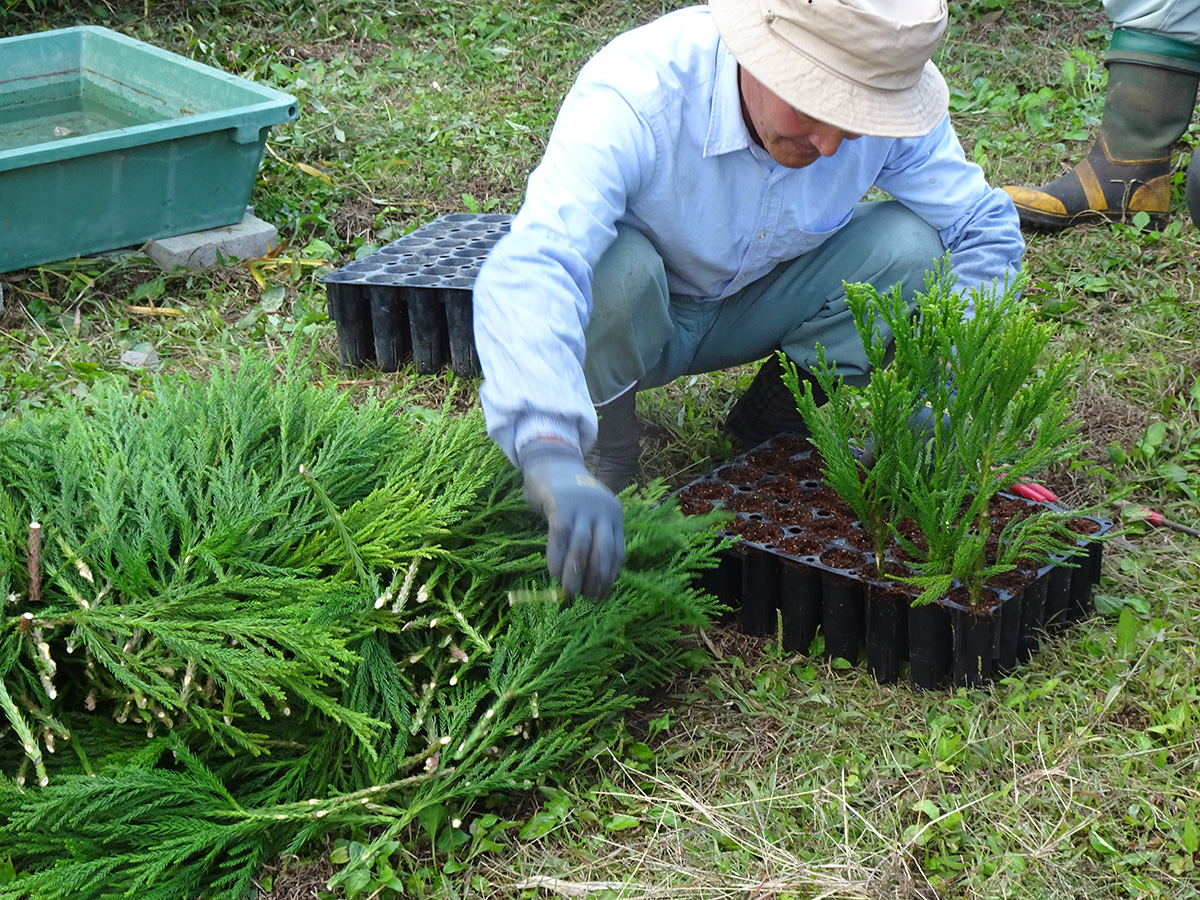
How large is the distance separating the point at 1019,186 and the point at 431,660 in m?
2.95

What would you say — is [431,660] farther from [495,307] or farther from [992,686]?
[992,686]

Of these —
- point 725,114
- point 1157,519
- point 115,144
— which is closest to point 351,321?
point 115,144

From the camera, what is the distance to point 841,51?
1867mm

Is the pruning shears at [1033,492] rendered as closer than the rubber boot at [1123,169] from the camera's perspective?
Yes

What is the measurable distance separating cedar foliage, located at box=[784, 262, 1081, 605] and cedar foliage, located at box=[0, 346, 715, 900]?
12.2 inches

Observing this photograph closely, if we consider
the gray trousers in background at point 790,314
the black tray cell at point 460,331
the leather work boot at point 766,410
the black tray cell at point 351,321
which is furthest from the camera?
the black tray cell at point 351,321

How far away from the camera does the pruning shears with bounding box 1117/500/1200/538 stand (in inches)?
102

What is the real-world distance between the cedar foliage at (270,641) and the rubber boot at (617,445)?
1.20ft

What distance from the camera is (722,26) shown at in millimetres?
1943

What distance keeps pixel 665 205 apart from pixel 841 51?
1.54ft

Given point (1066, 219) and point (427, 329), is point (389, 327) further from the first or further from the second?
point (1066, 219)

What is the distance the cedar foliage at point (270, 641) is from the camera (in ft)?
5.95

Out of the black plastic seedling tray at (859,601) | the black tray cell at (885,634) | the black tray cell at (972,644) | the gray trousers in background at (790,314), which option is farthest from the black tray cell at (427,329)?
the black tray cell at (972,644)

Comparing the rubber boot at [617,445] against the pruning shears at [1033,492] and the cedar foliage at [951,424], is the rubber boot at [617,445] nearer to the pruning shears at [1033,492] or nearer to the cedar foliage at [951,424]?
the cedar foliage at [951,424]
